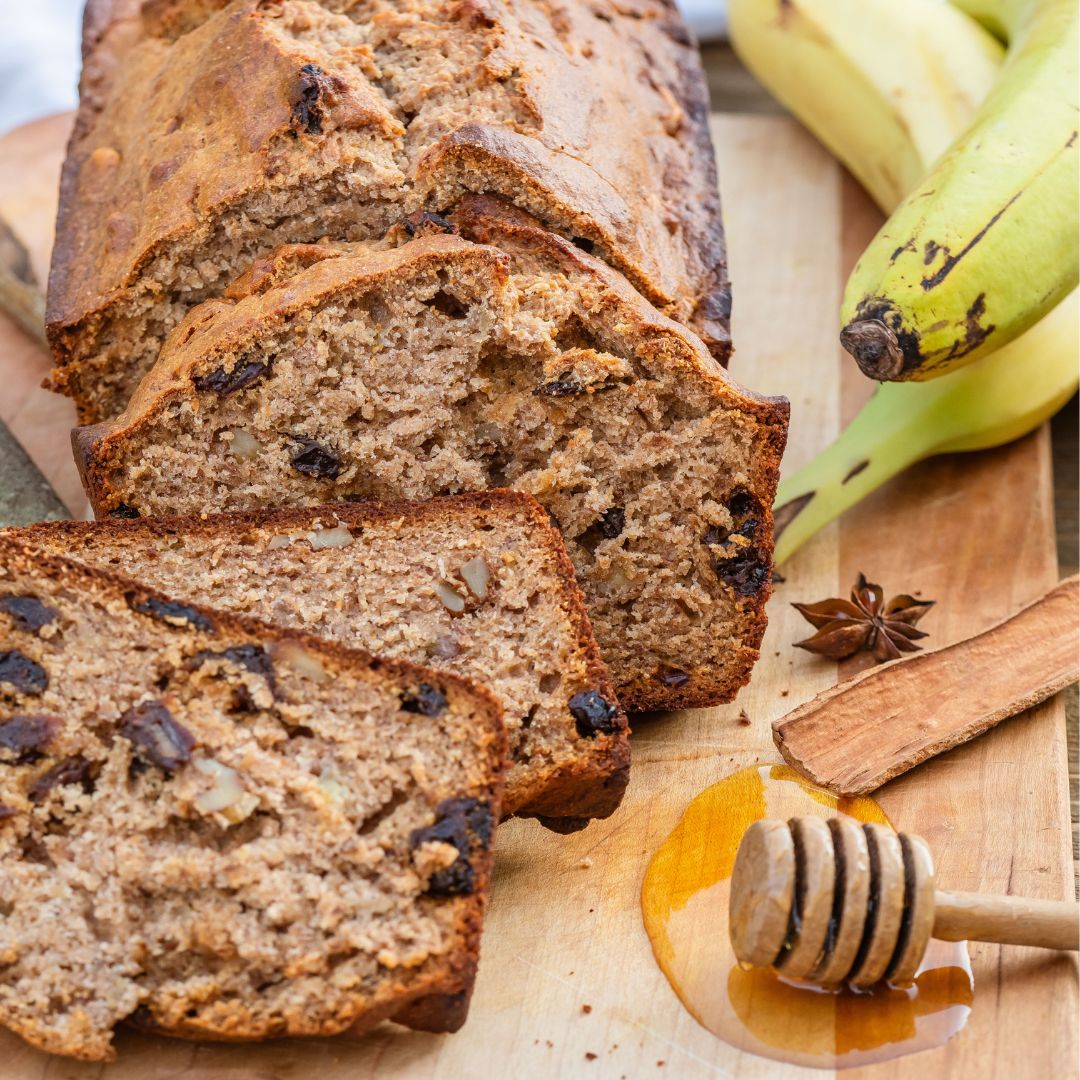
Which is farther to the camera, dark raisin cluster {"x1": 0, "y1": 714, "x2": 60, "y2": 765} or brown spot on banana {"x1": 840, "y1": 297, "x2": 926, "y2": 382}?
brown spot on banana {"x1": 840, "y1": 297, "x2": 926, "y2": 382}

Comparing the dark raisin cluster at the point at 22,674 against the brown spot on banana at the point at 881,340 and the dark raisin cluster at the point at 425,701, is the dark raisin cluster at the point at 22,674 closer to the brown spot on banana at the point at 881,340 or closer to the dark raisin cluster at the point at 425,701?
the dark raisin cluster at the point at 425,701

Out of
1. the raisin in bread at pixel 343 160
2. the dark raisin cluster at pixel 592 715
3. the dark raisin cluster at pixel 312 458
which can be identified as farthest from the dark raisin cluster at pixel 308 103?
the dark raisin cluster at pixel 592 715

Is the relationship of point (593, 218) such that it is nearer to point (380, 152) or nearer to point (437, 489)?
point (380, 152)

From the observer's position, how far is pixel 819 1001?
8.43 feet

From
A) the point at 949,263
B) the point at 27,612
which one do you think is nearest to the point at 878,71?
the point at 949,263

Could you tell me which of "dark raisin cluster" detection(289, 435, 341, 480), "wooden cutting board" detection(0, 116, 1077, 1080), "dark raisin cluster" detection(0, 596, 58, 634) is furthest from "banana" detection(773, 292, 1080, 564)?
"dark raisin cluster" detection(0, 596, 58, 634)

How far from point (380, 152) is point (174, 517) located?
35.9 inches

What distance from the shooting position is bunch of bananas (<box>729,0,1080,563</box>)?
3.29 meters

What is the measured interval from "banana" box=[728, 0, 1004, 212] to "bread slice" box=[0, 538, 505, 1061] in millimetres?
2620

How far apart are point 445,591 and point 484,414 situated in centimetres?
41

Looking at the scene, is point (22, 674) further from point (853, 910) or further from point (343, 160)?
point (853, 910)

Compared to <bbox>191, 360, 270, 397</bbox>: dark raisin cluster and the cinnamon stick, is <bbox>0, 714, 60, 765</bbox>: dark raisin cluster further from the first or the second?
the cinnamon stick

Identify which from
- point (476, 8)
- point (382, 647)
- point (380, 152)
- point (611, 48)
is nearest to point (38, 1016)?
point (382, 647)

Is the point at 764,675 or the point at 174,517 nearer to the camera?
the point at 174,517
